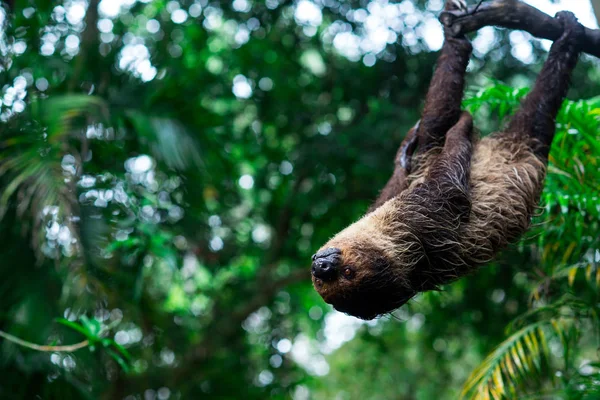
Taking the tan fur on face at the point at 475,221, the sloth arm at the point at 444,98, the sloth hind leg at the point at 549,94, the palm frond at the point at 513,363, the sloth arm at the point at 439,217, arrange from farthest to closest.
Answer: the palm frond at the point at 513,363 < the sloth arm at the point at 444,98 < the sloth hind leg at the point at 549,94 < the sloth arm at the point at 439,217 < the tan fur on face at the point at 475,221

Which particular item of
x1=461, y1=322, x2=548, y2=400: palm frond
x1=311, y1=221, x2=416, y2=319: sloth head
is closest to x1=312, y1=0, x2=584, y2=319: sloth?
x1=311, y1=221, x2=416, y2=319: sloth head

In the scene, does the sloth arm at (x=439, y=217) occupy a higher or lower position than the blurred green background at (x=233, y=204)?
higher

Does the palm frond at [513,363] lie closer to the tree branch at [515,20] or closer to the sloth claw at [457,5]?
the tree branch at [515,20]

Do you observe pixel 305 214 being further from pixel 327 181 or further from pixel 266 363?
pixel 266 363

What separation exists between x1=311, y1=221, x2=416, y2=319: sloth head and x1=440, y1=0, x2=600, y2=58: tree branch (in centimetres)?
153

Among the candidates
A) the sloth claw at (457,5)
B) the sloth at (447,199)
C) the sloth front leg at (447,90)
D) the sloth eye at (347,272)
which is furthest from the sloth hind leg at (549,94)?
the sloth eye at (347,272)

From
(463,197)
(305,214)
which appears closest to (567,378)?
(463,197)

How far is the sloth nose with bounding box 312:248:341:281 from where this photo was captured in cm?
345

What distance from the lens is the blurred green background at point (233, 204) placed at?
5145 millimetres

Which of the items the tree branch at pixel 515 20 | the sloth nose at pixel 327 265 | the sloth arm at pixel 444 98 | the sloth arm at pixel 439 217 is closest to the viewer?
the sloth nose at pixel 327 265

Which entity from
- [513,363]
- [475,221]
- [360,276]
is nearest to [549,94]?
[475,221]

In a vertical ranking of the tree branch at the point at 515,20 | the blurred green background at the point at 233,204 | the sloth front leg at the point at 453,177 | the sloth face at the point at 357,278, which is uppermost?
the tree branch at the point at 515,20

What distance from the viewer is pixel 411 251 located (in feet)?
12.1

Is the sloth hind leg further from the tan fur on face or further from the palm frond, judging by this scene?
the palm frond
